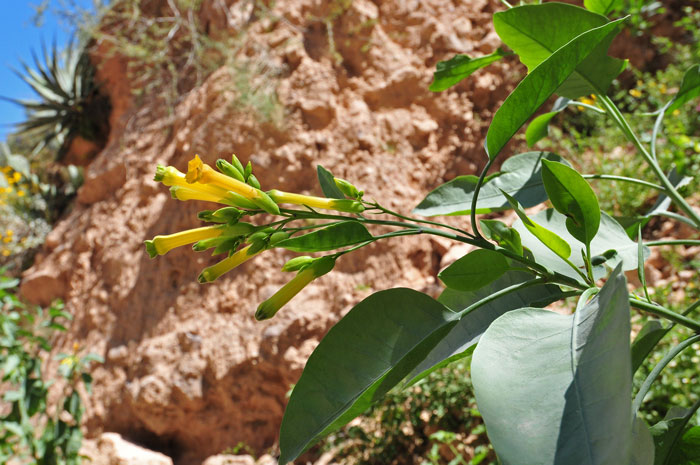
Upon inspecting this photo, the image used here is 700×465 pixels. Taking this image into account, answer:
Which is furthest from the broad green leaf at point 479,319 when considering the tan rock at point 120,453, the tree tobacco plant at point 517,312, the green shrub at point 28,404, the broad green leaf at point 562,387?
the tan rock at point 120,453

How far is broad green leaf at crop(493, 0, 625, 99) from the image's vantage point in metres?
0.64

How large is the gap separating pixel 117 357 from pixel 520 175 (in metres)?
2.91

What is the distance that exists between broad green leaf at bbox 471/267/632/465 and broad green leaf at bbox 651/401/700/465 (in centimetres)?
28

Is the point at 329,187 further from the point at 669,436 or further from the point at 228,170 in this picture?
the point at 669,436

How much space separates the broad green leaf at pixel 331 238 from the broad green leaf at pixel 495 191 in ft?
0.86

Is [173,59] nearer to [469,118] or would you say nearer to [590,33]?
[469,118]

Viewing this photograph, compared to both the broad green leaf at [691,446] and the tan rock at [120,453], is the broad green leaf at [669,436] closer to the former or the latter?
the broad green leaf at [691,446]

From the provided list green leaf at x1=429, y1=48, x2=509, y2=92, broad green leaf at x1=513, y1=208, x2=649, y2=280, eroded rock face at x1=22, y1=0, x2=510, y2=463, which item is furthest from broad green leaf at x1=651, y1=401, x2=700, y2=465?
eroded rock face at x1=22, y1=0, x2=510, y2=463

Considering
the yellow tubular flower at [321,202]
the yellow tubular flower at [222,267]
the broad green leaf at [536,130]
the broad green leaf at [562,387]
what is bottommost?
the broad green leaf at [562,387]

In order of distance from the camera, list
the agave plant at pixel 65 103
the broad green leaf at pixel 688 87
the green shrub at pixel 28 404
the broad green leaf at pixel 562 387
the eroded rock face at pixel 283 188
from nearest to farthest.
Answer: the broad green leaf at pixel 562 387 < the broad green leaf at pixel 688 87 < the green shrub at pixel 28 404 < the eroded rock face at pixel 283 188 < the agave plant at pixel 65 103

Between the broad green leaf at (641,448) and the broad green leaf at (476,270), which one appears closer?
the broad green leaf at (641,448)

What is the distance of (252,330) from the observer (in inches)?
108

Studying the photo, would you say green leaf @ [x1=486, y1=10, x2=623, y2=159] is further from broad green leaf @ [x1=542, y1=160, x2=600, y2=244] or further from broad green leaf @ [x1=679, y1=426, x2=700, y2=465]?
broad green leaf @ [x1=679, y1=426, x2=700, y2=465]

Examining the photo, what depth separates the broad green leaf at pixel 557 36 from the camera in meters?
0.64
